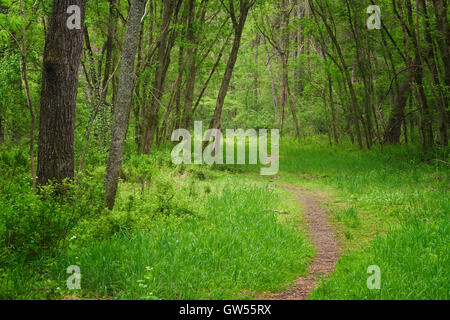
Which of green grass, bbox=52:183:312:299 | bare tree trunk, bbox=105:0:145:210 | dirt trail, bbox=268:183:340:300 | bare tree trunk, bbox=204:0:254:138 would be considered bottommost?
dirt trail, bbox=268:183:340:300

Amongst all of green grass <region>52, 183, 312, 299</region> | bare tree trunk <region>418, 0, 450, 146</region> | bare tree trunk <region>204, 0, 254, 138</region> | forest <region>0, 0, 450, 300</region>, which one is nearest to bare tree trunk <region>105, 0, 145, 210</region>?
forest <region>0, 0, 450, 300</region>

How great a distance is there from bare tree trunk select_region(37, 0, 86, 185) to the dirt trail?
4017mm

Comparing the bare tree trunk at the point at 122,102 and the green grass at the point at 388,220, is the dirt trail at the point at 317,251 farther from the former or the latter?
the bare tree trunk at the point at 122,102

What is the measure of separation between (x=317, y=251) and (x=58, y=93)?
16.3 feet

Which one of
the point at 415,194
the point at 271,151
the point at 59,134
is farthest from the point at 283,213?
the point at 271,151

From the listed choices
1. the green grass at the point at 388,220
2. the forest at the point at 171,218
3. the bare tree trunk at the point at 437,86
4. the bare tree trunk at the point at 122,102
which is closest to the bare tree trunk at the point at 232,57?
the forest at the point at 171,218

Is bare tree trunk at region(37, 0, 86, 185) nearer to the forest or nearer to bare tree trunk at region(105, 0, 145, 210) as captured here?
the forest

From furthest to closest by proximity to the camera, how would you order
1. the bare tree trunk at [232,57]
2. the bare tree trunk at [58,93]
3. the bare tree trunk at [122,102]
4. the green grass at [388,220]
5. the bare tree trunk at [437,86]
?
1. the bare tree trunk at [232,57]
2. the bare tree trunk at [437,86]
3. the bare tree trunk at [122,102]
4. the bare tree trunk at [58,93]
5. the green grass at [388,220]

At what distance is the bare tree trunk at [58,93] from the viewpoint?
19.4 ft

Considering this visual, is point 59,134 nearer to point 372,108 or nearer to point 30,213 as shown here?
point 30,213

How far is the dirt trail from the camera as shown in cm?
461

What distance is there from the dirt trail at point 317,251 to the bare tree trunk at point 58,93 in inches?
158

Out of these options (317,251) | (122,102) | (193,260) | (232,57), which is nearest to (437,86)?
(232,57)

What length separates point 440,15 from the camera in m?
11.0
